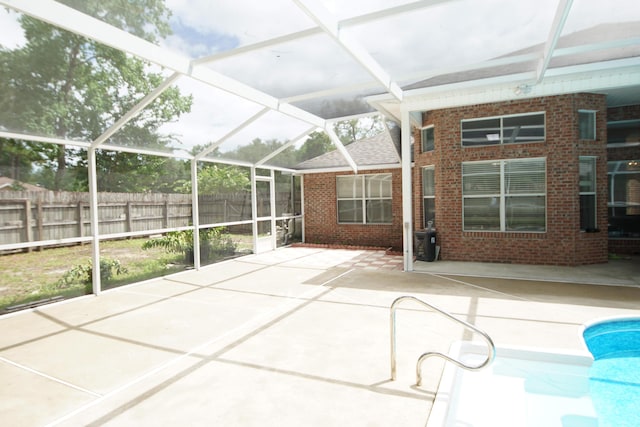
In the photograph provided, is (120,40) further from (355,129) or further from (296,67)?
(355,129)

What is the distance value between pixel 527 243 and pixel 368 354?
6056 millimetres

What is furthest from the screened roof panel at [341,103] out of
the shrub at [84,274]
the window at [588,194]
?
the shrub at [84,274]

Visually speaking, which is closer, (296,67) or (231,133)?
(296,67)

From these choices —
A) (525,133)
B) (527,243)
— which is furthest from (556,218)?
(525,133)

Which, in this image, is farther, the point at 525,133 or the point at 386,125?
the point at 386,125

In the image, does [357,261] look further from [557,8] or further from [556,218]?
[557,8]

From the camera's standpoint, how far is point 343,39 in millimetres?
4609

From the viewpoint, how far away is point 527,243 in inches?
323

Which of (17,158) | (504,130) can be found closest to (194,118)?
(17,158)

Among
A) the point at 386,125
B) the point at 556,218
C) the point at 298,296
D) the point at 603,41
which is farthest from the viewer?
the point at 386,125

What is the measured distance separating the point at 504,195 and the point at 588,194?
5.66 feet

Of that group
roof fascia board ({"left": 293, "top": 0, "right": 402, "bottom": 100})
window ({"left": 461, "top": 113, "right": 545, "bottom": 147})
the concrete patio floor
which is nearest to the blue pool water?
the concrete patio floor

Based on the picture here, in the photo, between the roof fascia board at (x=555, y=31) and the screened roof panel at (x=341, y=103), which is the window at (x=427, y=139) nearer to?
the screened roof panel at (x=341, y=103)

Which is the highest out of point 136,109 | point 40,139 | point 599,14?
point 599,14
